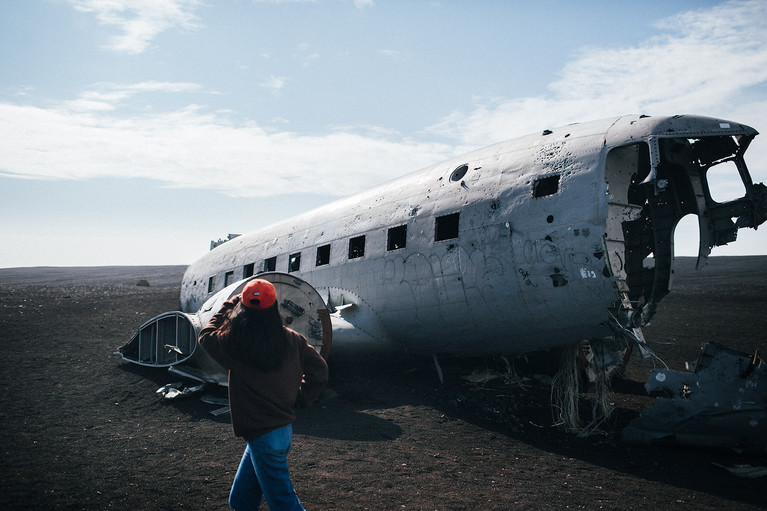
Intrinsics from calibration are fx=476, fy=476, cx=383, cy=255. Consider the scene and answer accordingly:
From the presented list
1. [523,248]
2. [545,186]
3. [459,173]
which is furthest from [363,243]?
[545,186]

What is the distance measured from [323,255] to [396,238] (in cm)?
259

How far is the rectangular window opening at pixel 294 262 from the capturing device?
43.0 feet

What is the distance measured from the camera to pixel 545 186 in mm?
8508

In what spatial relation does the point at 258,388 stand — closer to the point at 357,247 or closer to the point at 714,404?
the point at 714,404

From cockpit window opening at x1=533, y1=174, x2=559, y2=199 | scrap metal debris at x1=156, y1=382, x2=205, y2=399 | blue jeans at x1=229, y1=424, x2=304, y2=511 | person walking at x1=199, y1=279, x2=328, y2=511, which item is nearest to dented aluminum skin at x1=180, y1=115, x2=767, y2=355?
cockpit window opening at x1=533, y1=174, x2=559, y2=199

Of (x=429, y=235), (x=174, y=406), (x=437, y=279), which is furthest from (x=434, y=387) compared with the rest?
Result: (x=174, y=406)

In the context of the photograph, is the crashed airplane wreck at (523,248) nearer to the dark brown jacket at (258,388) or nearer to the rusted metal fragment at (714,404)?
the rusted metal fragment at (714,404)

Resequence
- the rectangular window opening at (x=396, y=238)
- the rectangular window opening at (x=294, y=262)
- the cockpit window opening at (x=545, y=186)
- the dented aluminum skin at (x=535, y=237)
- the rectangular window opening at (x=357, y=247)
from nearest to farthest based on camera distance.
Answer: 1. the dented aluminum skin at (x=535, y=237)
2. the cockpit window opening at (x=545, y=186)
3. the rectangular window opening at (x=396, y=238)
4. the rectangular window opening at (x=357, y=247)
5. the rectangular window opening at (x=294, y=262)

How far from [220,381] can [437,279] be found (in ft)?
17.0

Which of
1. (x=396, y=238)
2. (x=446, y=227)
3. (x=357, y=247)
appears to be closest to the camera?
(x=446, y=227)

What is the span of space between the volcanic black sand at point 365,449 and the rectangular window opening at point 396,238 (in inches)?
102

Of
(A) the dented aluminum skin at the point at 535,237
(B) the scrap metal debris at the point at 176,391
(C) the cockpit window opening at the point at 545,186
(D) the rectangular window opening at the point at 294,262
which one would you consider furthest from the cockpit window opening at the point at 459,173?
(B) the scrap metal debris at the point at 176,391

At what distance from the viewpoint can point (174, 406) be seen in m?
9.72

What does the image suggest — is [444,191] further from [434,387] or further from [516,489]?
[516,489]
